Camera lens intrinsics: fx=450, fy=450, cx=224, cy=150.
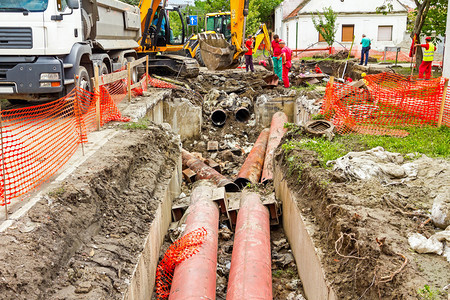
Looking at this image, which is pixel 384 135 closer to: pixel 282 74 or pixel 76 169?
pixel 76 169

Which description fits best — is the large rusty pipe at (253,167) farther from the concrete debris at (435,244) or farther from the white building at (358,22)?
the white building at (358,22)

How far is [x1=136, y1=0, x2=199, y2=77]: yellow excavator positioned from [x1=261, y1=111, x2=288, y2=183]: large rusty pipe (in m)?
4.64

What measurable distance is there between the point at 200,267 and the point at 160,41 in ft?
44.1

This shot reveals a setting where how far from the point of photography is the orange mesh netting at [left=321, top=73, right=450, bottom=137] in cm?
844

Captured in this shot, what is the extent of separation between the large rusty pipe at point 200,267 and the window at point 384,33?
3331 cm

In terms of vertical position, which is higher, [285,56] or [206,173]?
[285,56]

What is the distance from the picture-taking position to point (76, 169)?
5.87 meters

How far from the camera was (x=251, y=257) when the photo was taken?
17.6ft

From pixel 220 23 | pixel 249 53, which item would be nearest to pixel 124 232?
pixel 249 53

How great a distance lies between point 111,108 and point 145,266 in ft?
16.1

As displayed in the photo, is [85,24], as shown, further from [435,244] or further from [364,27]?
[364,27]

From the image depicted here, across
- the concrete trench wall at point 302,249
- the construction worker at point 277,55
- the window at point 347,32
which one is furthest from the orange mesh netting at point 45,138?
the window at point 347,32

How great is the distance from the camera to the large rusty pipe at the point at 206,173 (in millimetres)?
8703

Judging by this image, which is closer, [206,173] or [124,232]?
[124,232]
